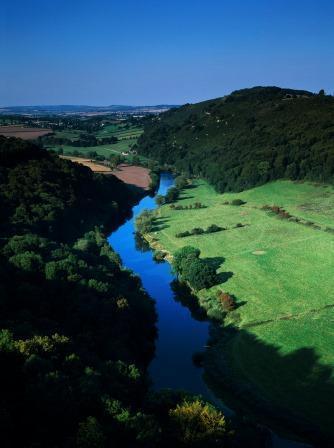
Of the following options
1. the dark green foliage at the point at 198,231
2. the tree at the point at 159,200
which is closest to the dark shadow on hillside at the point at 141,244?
the dark green foliage at the point at 198,231

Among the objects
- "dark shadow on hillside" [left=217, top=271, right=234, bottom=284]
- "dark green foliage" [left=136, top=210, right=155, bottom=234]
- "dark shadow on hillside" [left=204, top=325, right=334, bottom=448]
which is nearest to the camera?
"dark shadow on hillside" [left=204, top=325, right=334, bottom=448]

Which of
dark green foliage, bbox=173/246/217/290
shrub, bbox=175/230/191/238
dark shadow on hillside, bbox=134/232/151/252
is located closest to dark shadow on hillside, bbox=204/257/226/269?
dark green foliage, bbox=173/246/217/290

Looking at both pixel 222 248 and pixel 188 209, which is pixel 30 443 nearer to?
pixel 222 248

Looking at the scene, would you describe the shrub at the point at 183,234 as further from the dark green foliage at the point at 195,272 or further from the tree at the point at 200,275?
the tree at the point at 200,275

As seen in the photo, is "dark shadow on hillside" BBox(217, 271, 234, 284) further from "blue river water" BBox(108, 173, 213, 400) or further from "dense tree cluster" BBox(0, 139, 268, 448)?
"blue river water" BBox(108, 173, 213, 400)

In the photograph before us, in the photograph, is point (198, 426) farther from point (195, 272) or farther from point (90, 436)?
point (195, 272)

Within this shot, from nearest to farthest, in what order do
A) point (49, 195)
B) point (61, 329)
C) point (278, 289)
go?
point (61, 329), point (278, 289), point (49, 195)

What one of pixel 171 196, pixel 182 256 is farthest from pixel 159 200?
pixel 182 256
